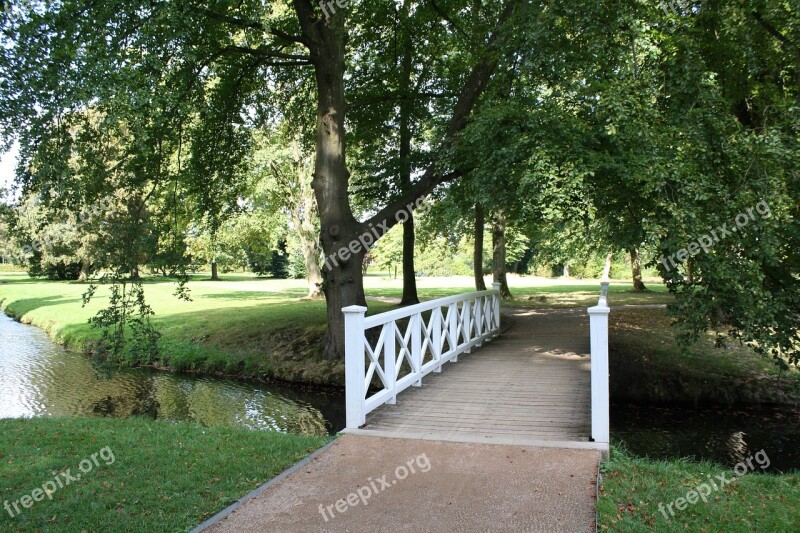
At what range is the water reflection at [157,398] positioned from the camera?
1038 centimetres

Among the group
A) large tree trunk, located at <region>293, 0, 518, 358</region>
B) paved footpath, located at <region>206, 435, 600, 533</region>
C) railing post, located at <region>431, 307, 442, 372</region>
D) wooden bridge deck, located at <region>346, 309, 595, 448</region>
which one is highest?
large tree trunk, located at <region>293, 0, 518, 358</region>

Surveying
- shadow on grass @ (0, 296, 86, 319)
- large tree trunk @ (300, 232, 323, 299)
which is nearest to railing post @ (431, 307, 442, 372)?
large tree trunk @ (300, 232, 323, 299)

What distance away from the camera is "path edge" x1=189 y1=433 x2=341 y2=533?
392 cm

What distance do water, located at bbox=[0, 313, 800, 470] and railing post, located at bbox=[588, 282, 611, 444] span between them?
249cm

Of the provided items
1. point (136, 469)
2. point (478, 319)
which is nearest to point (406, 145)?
point (478, 319)

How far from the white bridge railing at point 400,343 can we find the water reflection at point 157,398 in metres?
1.56

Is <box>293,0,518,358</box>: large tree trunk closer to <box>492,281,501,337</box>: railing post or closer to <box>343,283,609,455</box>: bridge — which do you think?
<box>343,283,609,455</box>: bridge

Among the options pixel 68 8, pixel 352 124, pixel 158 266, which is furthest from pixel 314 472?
pixel 352 124

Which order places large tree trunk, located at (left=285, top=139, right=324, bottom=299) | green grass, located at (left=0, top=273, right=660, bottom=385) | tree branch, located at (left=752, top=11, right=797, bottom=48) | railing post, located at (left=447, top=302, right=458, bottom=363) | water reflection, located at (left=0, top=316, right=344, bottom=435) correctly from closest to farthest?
tree branch, located at (left=752, top=11, right=797, bottom=48)
railing post, located at (left=447, top=302, right=458, bottom=363)
water reflection, located at (left=0, top=316, right=344, bottom=435)
green grass, located at (left=0, top=273, right=660, bottom=385)
large tree trunk, located at (left=285, top=139, right=324, bottom=299)

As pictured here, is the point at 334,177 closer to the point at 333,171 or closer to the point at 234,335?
the point at 333,171

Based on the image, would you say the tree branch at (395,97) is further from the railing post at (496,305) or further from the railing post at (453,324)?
the railing post at (453,324)

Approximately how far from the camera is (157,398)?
39.8ft

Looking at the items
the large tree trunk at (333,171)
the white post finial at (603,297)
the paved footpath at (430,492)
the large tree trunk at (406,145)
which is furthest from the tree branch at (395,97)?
the paved footpath at (430,492)

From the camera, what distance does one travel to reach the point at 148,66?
8.09 meters
